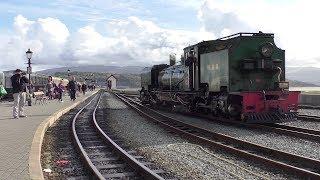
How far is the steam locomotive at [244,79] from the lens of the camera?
1612 centimetres

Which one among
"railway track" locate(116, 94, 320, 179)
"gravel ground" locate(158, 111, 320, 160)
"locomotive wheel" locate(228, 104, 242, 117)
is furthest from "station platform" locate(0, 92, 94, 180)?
"locomotive wheel" locate(228, 104, 242, 117)

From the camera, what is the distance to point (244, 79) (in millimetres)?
17156

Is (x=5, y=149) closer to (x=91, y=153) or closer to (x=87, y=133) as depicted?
(x=91, y=153)

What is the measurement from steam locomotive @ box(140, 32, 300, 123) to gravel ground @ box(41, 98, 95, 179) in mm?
5959

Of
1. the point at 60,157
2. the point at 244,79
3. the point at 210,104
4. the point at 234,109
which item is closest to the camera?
the point at 60,157

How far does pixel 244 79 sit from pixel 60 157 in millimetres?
8684

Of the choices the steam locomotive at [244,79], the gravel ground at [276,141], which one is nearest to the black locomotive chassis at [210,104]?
the steam locomotive at [244,79]

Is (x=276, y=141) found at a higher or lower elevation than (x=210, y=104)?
lower

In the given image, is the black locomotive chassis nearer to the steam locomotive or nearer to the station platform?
the steam locomotive

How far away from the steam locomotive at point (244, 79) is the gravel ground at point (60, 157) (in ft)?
19.6

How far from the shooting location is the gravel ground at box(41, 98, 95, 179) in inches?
341

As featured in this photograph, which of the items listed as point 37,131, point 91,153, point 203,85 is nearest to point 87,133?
point 37,131

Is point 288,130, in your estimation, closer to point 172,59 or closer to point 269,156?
point 269,156

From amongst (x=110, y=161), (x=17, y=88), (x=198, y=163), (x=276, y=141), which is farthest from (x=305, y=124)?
(x=17, y=88)
